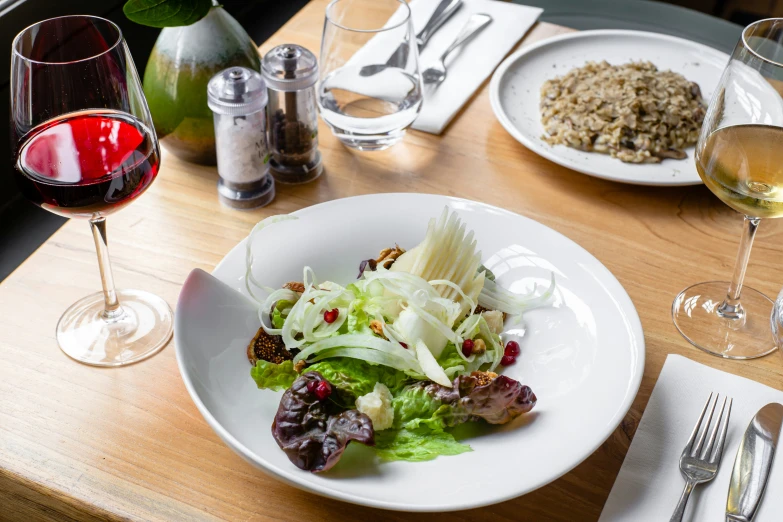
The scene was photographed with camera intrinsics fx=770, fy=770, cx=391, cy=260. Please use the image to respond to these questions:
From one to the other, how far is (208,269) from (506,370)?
19.3 inches

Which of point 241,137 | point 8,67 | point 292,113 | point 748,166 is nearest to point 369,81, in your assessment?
point 292,113

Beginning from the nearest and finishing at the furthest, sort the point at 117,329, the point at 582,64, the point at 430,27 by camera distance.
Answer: the point at 117,329
the point at 582,64
the point at 430,27

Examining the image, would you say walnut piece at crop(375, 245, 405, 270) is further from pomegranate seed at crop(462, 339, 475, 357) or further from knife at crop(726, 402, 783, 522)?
knife at crop(726, 402, 783, 522)

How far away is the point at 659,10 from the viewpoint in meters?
2.10

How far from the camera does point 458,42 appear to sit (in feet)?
5.69

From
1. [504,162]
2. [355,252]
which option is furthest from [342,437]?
[504,162]

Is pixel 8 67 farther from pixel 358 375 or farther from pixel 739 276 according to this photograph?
pixel 739 276

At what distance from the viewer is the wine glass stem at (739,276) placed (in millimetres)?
1086

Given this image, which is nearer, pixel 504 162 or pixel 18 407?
pixel 18 407

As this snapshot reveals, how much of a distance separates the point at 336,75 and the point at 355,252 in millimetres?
428

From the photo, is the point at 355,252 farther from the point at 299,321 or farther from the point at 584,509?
the point at 584,509

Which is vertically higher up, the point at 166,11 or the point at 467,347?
the point at 166,11

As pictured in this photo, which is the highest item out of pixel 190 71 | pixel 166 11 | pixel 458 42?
pixel 166 11

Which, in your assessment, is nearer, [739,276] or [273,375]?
[273,375]
